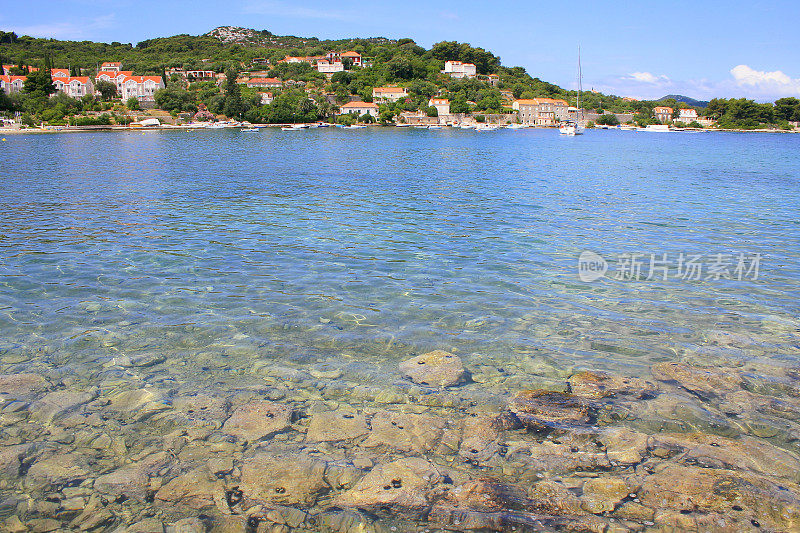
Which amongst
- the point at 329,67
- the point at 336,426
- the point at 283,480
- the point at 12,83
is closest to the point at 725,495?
the point at 336,426

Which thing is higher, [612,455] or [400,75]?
[400,75]

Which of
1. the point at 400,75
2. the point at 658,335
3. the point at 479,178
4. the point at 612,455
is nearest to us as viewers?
the point at 612,455

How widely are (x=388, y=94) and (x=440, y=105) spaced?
15.9 m

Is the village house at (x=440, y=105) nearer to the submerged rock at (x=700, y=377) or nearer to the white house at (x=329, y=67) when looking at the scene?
the white house at (x=329, y=67)

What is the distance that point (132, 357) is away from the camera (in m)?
6.80

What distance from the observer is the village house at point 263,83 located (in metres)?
156

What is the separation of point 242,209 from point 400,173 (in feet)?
49.3

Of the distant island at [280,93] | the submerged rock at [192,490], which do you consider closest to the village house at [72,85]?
the distant island at [280,93]

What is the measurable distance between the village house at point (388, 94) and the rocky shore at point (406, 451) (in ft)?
520

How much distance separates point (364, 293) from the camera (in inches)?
374

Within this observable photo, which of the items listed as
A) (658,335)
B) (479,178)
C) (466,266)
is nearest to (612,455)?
(658,335)

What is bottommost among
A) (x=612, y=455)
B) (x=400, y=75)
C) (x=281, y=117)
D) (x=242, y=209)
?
(x=612, y=455)

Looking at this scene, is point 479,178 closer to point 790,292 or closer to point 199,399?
point 790,292

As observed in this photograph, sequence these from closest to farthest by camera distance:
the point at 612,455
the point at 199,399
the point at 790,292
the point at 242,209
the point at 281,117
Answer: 1. the point at 612,455
2. the point at 199,399
3. the point at 790,292
4. the point at 242,209
5. the point at 281,117
